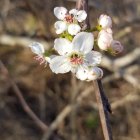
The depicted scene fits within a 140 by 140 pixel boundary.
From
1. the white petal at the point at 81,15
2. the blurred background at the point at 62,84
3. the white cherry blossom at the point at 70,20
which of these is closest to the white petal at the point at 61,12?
the white cherry blossom at the point at 70,20

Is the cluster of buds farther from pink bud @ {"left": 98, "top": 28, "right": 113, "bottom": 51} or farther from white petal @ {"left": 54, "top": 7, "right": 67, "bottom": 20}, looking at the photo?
white petal @ {"left": 54, "top": 7, "right": 67, "bottom": 20}

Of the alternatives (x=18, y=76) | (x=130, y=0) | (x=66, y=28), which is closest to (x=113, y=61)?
(x=130, y=0)

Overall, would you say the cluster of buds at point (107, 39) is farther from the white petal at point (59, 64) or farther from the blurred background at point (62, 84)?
the blurred background at point (62, 84)

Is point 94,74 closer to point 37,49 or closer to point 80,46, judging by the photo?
point 80,46

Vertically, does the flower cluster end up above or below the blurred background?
below

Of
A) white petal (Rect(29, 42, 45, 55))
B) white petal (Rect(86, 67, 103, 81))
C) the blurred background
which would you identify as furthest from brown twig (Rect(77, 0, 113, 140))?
the blurred background

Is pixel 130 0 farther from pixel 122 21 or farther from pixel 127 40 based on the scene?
pixel 122 21

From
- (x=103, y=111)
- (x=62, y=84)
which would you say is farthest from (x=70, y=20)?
(x=62, y=84)
